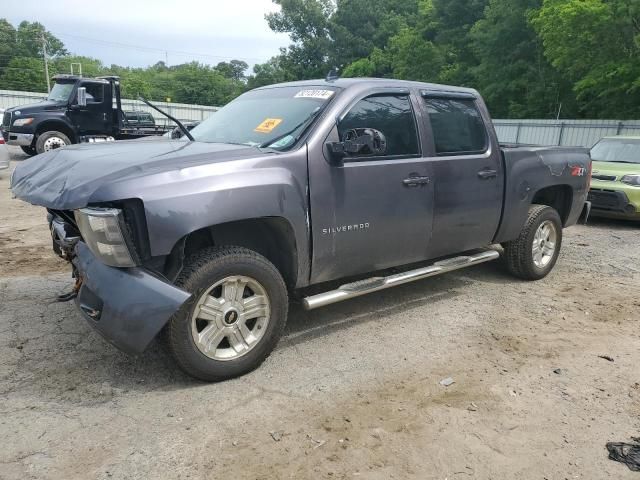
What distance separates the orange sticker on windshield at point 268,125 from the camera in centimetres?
391

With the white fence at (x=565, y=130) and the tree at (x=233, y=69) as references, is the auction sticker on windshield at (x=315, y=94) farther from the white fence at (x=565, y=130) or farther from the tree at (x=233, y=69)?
the tree at (x=233, y=69)

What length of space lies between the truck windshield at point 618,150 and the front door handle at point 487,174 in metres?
6.52

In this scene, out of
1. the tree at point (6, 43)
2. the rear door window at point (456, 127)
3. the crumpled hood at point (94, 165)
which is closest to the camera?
the crumpled hood at point (94, 165)

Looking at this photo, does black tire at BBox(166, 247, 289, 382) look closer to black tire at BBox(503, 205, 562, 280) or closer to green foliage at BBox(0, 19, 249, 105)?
black tire at BBox(503, 205, 562, 280)

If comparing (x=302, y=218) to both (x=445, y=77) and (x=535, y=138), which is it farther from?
(x=445, y=77)

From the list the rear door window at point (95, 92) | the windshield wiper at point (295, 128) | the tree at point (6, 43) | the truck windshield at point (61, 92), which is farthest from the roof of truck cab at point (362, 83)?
the tree at point (6, 43)

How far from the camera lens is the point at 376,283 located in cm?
403

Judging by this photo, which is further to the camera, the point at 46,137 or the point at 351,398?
the point at 46,137

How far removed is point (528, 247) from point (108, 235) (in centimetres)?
416

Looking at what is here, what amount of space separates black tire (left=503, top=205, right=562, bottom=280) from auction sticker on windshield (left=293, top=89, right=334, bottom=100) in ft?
8.60

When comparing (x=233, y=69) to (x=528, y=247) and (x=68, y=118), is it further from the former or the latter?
(x=528, y=247)

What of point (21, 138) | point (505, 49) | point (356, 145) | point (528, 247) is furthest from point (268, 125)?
point (505, 49)

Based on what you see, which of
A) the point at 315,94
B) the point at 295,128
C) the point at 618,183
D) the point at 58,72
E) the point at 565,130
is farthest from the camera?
the point at 58,72

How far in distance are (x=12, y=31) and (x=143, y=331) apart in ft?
304
